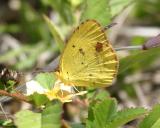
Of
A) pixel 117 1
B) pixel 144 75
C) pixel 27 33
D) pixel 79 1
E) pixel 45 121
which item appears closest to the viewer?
pixel 45 121

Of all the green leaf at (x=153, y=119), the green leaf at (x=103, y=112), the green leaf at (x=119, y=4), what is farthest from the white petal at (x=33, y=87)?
the green leaf at (x=119, y=4)

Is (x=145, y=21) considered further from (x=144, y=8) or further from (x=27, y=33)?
(x=27, y=33)

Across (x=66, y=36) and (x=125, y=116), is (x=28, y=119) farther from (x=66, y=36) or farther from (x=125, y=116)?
(x=66, y=36)

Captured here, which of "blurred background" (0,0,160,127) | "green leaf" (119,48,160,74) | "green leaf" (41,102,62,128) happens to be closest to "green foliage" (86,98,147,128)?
"green leaf" (41,102,62,128)

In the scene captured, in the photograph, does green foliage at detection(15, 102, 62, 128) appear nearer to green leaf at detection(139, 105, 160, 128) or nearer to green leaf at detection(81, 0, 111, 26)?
green leaf at detection(139, 105, 160, 128)

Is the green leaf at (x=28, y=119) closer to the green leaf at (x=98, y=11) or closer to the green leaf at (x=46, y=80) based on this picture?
the green leaf at (x=46, y=80)

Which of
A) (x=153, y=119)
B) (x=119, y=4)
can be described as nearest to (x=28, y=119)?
(x=153, y=119)

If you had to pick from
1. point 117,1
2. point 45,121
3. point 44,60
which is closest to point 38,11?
point 44,60
